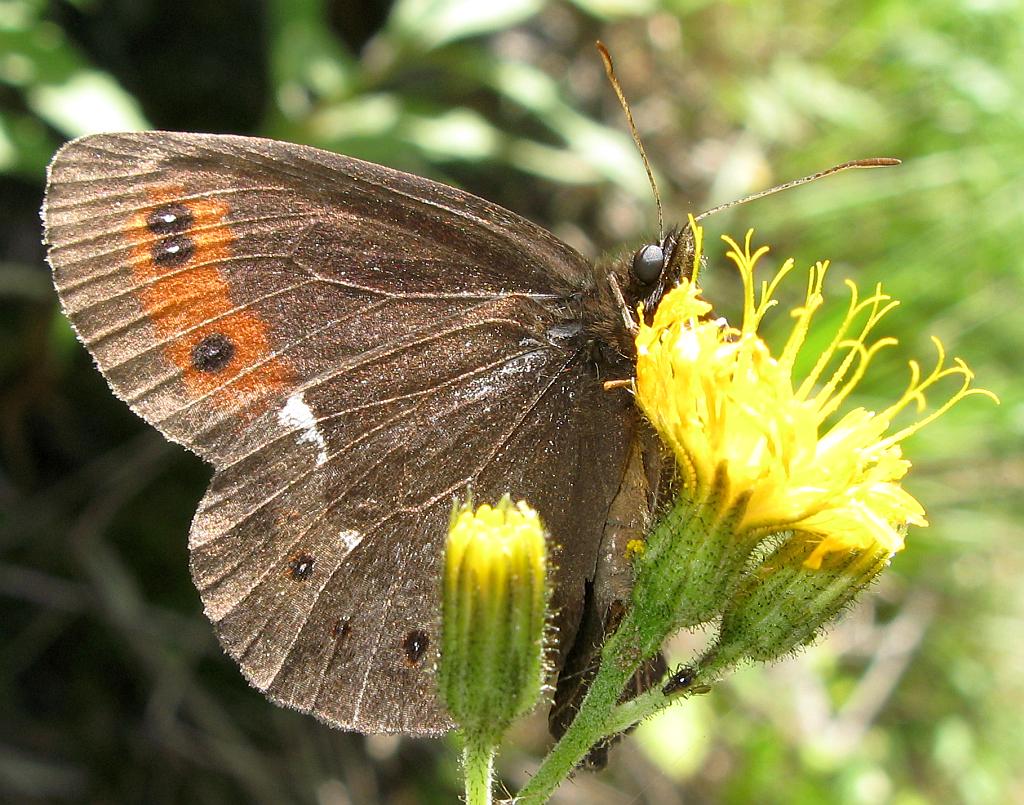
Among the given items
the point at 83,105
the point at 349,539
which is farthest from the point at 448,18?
the point at 349,539

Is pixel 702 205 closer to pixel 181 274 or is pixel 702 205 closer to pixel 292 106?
pixel 292 106

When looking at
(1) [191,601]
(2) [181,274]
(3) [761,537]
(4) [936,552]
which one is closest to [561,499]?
(3) [761,537]

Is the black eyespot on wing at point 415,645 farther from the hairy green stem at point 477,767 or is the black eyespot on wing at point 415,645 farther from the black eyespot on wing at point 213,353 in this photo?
the black eyespot on wing at point 213,353

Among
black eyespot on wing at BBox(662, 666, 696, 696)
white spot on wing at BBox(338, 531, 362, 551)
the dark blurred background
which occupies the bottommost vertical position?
the dark blurred background

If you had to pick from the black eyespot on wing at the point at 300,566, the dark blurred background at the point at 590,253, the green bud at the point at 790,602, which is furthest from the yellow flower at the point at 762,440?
the dark blurred background at the point at 590,253

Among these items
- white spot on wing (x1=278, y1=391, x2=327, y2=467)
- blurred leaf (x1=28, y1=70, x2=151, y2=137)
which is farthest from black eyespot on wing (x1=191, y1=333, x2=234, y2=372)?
blurred leaf (x1=28, y1=70, x2=151, y2=137)

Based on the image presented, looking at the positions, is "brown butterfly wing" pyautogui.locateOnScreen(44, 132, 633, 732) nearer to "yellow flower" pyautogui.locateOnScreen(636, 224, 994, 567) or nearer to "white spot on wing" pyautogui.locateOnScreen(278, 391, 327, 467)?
"white spot on wing" pyautogui.locateOnScreen(278, 391, 327, 467)
